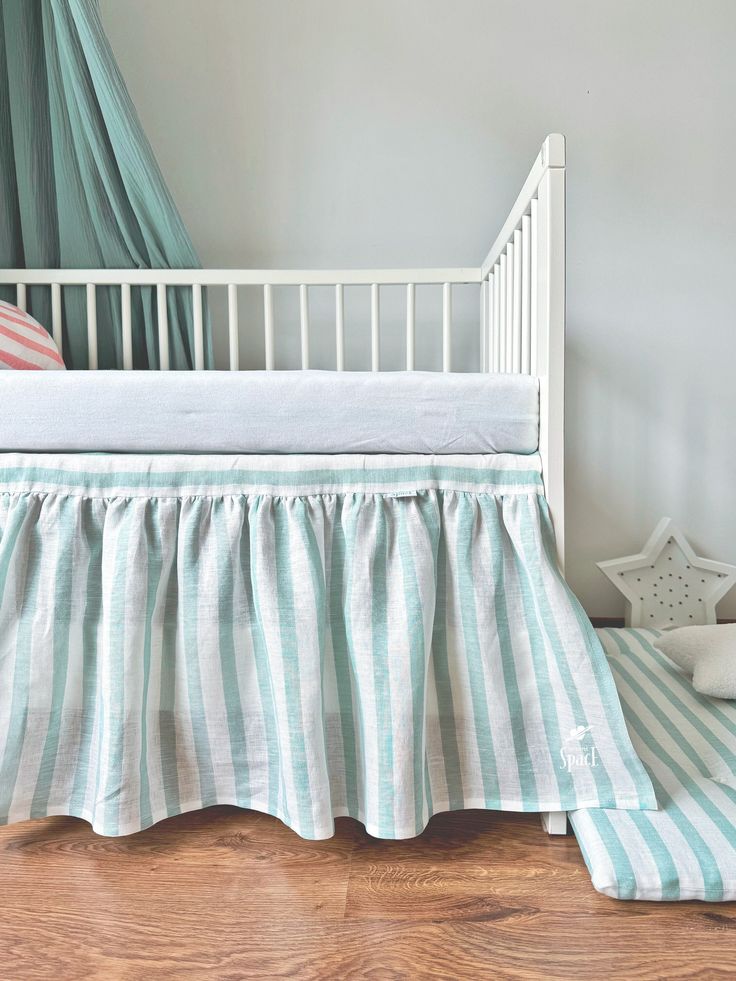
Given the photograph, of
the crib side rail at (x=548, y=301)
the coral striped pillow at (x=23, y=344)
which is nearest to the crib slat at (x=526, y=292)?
the crib side rail at (x=548, y=301)

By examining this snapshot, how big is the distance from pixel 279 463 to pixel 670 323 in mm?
1143

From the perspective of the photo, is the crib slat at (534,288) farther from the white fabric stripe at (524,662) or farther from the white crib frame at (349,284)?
the white fabric stripe at (524,662)

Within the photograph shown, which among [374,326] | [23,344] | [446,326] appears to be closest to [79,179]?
[23,344]

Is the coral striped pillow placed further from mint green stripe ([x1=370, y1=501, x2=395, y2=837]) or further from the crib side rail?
the crib side rail

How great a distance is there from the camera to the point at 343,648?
2.89 ft

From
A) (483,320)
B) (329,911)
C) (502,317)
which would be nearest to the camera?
(329,911)

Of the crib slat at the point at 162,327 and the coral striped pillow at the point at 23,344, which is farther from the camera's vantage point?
the crib slat at the point at 162,327

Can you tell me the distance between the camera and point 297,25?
159 cm

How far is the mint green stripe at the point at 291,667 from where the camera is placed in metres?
0.83

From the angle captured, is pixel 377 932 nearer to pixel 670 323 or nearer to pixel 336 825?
pixel 336 825

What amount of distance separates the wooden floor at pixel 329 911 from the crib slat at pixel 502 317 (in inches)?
31.1

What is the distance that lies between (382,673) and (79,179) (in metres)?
1.14

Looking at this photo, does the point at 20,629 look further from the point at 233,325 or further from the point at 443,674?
the point at 233,325

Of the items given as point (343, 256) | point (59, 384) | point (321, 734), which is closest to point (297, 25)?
point (343, 256)
